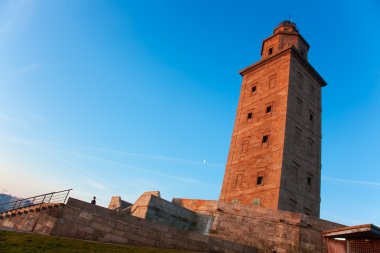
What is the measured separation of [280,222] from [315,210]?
478 inches

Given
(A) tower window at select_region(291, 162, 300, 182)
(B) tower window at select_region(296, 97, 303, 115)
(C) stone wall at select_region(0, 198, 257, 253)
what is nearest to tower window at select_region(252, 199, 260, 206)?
(A) tower window at select_region(291, 162, 300, 182)

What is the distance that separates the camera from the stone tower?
28145mm

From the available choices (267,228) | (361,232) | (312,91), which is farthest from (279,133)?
(361,232)

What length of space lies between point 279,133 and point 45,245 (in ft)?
77.7

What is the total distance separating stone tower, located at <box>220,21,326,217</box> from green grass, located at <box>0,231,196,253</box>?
17.4 meters

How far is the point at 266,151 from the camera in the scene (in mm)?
30094

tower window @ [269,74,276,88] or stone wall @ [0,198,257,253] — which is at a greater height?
tower window @ [269,74,276,88]

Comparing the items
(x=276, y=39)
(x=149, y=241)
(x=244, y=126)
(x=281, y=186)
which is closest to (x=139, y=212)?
(x=149, y=241)

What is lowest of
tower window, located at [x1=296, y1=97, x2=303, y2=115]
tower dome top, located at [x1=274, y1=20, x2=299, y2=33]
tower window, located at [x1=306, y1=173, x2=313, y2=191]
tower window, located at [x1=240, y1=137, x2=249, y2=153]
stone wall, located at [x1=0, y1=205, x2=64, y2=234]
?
stone wall, located at [x1=0, y1=205, x2=64, y2=234]

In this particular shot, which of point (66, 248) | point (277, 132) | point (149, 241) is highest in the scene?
point (277, 132)

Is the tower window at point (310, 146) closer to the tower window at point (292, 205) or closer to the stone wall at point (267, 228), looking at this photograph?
the tower window at point (292, 205)

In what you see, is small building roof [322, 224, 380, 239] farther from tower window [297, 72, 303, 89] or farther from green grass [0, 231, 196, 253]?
tower window [297, 72, 303, 89]

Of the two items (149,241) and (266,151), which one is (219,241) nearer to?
(149,241)

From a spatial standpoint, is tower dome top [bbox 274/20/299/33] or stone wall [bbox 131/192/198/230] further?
tower dome top [bbox 274/20/299/33]
